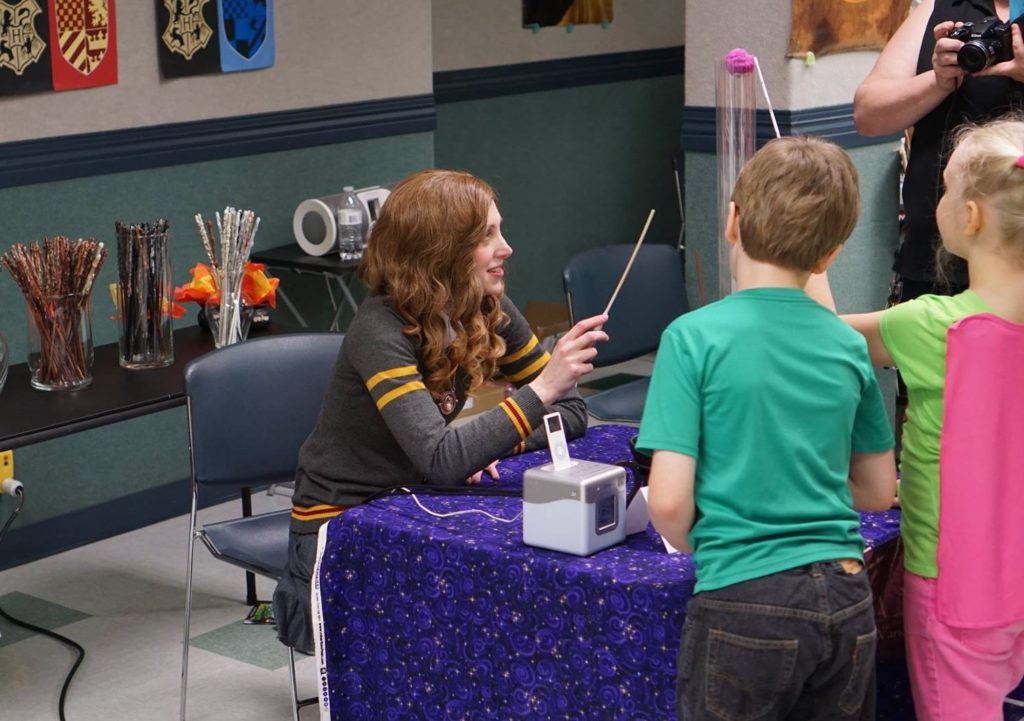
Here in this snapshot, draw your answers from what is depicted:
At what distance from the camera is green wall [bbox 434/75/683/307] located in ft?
19.6

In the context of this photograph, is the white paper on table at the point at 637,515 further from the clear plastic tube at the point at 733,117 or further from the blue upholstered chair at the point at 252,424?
the blue upholstered chair at the point at 252,424

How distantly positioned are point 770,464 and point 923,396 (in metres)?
0.32

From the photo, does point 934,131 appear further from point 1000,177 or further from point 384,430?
point 384,430

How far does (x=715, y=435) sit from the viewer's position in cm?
172

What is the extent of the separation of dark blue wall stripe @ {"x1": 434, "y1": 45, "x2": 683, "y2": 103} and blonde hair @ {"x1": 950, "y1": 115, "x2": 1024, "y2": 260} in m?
3.97

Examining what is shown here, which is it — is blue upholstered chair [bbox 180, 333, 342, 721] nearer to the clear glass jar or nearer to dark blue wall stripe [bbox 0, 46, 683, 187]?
the clear glass jar

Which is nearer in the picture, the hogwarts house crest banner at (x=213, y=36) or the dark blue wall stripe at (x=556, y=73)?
the hogwarts house crest banner at (x=213, y=36)

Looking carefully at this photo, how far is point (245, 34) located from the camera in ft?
14.0

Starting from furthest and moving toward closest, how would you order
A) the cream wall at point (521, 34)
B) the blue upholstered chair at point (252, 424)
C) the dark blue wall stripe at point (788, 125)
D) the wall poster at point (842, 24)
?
the cream wall at point (521, 34)
the dark blue wall stripe at point (788, 125)
the wall poster at point (842, 24)
the blue upholstered chair at point (252, 424)

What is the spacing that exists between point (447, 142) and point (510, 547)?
13.1 ft

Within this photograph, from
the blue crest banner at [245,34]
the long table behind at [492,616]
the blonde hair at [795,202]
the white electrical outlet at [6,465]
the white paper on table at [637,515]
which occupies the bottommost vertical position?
the white electrical outlet at [6,465]

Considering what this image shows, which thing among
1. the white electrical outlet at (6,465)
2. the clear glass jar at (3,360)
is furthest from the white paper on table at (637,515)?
the white electrical outlet at (6,465)

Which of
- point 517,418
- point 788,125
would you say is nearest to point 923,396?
point 517,418

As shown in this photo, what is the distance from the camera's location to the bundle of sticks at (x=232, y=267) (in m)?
3.44
